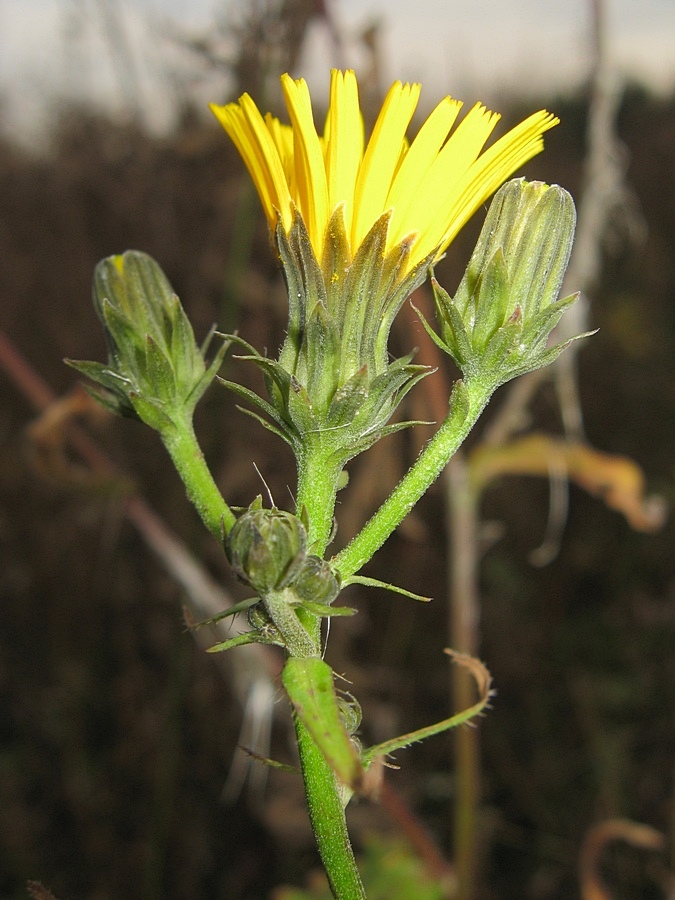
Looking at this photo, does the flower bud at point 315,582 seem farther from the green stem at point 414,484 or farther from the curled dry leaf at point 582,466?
the curled dry leaf at point 582,466

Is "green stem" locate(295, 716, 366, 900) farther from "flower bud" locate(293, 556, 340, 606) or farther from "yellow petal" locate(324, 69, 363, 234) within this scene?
"yellow petal" locate(324, 69, 363, 234)

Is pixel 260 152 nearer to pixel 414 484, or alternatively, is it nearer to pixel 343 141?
pixel 343 141

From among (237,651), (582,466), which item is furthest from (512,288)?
(237,651)

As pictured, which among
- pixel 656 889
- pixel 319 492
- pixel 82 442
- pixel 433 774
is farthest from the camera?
pixel 433 774

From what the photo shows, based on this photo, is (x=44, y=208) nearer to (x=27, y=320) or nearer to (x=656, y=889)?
(x=27, y=320)

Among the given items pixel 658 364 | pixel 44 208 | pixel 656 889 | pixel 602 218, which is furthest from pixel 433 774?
pixel 44 208
